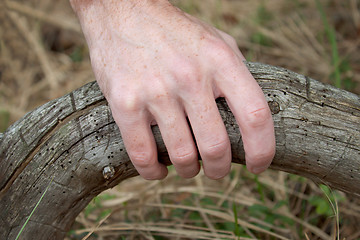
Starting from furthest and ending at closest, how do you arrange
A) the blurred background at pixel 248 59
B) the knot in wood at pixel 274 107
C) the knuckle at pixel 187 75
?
the blurred background at pixel 248 59
the knot in wood at pixel 274 107
the knuckle at pixel 187 75

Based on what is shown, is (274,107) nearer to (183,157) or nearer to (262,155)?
(262,155)

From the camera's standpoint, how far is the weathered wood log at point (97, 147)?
3.33 feet

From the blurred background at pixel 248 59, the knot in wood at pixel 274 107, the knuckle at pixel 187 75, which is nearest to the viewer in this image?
the knuckle at pixel 187 75

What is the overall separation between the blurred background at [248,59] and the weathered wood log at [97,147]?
0.39 meters

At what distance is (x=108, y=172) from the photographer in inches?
41.6

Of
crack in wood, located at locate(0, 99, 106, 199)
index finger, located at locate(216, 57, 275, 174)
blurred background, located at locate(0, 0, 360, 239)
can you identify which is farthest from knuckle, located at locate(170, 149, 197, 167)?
blurred background, located at locate(0, 0, 360, 239)

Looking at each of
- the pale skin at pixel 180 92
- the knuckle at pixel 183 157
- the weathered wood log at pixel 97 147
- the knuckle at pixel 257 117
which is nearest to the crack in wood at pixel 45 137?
the weathered wood log at pixel 97 147

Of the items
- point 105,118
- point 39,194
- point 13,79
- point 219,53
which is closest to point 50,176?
point 39,194

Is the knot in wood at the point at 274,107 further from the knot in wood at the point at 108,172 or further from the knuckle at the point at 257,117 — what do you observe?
the knot in wood at the point at 108,172

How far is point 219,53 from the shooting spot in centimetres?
90

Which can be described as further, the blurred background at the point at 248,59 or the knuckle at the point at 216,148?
the blurred background at the point at 248,59

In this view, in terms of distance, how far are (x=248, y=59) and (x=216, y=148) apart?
1.22 m

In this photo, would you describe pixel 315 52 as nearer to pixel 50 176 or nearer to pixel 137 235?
pixel 137 235

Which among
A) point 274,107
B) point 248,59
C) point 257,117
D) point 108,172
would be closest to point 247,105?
point 257,117
